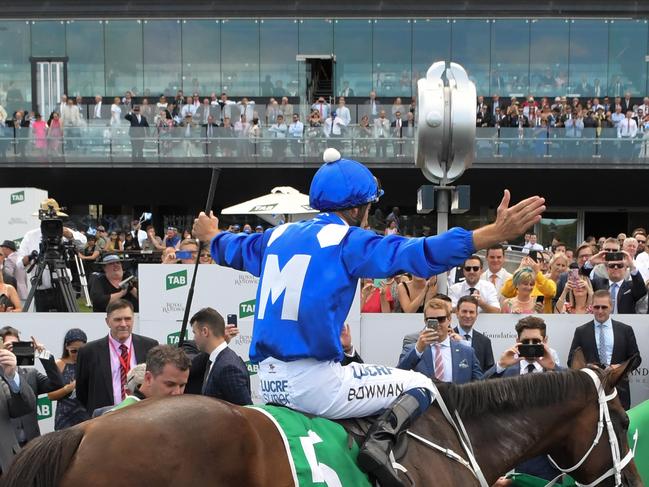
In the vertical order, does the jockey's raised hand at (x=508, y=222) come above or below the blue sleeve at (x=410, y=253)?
above

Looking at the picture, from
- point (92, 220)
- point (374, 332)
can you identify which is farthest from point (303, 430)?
point (92, 220)

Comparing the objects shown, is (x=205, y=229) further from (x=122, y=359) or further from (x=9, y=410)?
(x=122, y=359)

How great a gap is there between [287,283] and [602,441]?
5.78 ft

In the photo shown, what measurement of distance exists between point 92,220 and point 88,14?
7931 mm

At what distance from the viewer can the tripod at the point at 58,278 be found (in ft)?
33.1

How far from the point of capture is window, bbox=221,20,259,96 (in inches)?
1127

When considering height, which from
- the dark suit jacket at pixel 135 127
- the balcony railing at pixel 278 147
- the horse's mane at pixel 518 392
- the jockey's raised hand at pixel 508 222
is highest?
the dark suit jacket at pixel 135 127

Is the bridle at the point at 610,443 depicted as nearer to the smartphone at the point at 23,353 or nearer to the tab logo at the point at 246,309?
the smartphone at the point at 23,353

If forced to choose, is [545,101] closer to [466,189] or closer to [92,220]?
[92,220]

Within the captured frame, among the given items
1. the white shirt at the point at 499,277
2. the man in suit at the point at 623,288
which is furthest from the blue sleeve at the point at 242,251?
the man in suit at the point at 623,288

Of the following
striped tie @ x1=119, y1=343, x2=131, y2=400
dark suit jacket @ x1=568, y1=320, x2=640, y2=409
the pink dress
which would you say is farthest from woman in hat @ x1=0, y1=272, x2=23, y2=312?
the pink dress

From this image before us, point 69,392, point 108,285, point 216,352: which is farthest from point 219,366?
point 108,285

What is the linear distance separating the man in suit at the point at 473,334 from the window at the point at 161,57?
22.2m

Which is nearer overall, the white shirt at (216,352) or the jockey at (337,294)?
the jockey at (337,294)
